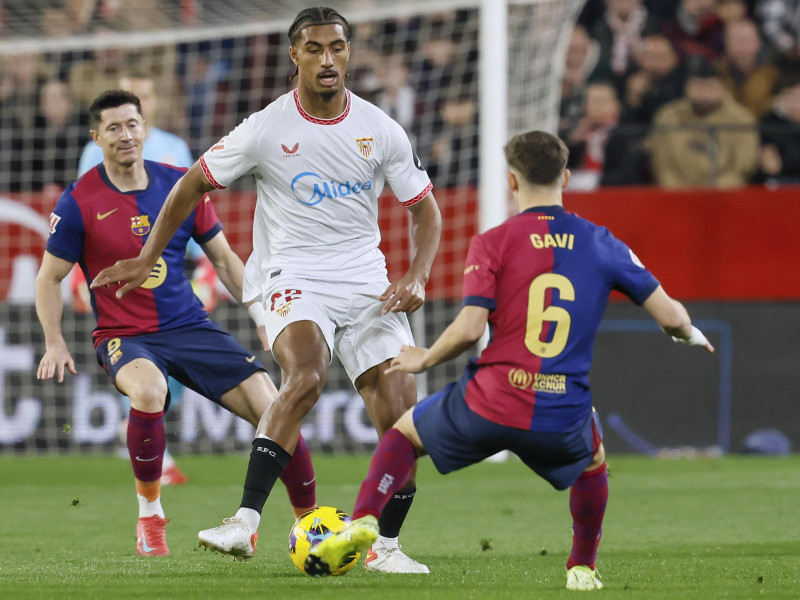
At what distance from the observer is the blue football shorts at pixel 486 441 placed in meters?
4.29

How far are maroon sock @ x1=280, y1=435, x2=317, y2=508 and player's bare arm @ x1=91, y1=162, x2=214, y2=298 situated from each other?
1.00 m

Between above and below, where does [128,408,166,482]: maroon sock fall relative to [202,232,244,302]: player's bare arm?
below

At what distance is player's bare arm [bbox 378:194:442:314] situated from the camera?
5.21m

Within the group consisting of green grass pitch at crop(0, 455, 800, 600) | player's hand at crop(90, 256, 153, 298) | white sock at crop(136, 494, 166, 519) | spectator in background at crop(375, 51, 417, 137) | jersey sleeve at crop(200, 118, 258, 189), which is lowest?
green grass pitch at crop(0, 455, 800, 600)

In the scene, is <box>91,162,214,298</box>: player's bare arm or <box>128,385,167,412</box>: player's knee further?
<box>128,385,167,412</box>: player's knee

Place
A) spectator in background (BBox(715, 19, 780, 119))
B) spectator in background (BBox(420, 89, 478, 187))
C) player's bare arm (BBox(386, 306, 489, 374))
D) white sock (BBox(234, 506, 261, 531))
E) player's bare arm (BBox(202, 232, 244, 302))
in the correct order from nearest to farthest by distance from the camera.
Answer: player's bare arm (BBox(386, 306, 489, 374))
white sock (BBox(234, 506, 261, 531))
player's bare arm (BBox(202, 232, 244, 302))
spectator in background (BBox(420, 89, 478, 187))
spectator in background (BBox(715, 19, 780, 119))

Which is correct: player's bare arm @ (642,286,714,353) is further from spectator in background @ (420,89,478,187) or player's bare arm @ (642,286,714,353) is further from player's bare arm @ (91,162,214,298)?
spectator in background @ (420,89,478,187)

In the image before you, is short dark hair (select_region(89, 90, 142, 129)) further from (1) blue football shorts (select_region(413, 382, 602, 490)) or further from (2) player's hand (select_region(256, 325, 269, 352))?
(1) blue football shorts (select_region(413, 382, 602, 490))

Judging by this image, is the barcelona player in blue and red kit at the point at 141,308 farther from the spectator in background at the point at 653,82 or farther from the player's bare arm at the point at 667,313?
the spectator in background at the point at 653,82

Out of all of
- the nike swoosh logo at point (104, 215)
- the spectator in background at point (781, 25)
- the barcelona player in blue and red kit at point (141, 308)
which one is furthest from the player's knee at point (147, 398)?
the spectator in background at point (781, 25)

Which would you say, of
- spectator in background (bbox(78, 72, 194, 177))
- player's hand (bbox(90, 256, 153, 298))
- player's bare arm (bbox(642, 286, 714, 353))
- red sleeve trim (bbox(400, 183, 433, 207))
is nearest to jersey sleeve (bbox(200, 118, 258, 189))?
player's hand (bbox(90, 256, 153, 298))

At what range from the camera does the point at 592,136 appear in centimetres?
1189

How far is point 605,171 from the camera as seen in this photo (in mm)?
11672

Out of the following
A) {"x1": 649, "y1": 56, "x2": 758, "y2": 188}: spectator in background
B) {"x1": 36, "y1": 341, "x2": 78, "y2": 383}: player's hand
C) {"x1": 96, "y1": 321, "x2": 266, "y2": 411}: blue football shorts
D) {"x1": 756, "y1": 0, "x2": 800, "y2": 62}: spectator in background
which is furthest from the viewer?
{"x1": 756, "y1": 0, "x2": 800, "y2": 62}: spectator in background
